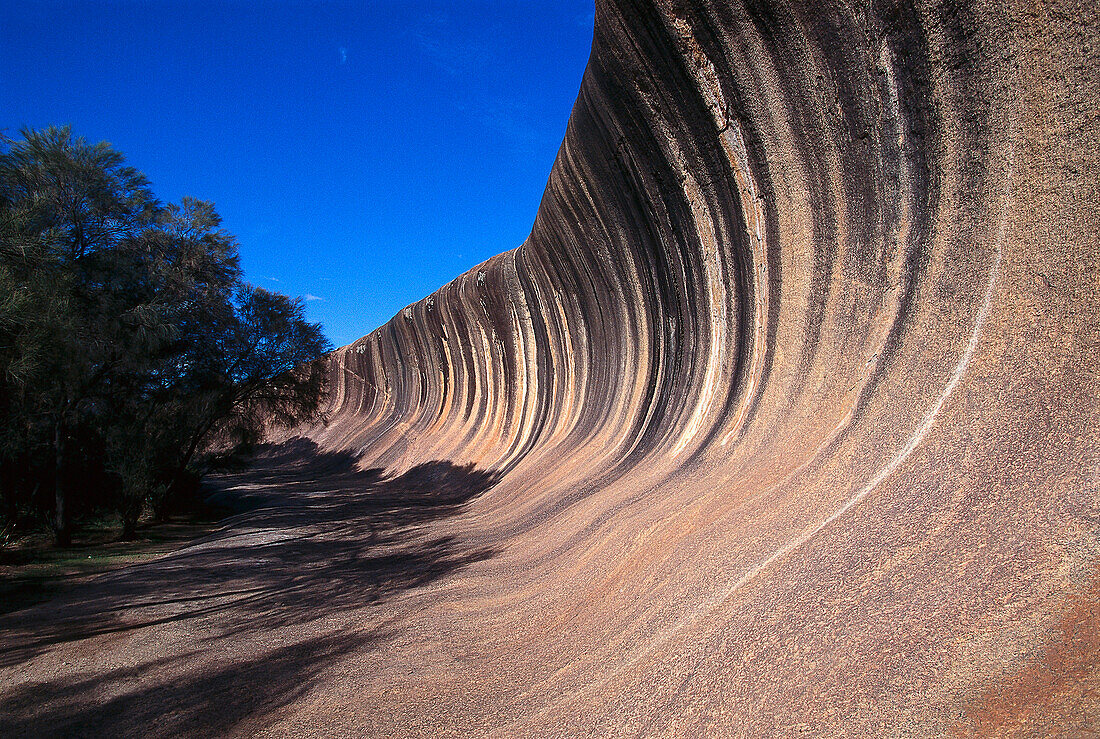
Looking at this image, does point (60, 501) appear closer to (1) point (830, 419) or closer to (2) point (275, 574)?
(2) point (275, 574)

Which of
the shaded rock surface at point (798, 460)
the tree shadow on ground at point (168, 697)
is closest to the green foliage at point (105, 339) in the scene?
the shaded rock surface at point (798, 460)

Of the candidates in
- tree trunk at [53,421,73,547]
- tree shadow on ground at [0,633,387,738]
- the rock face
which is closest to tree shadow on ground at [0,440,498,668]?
tree shadow on ground at [0,633,387,738]

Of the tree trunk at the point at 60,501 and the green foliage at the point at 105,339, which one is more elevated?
the green foliage at the point at 105,339

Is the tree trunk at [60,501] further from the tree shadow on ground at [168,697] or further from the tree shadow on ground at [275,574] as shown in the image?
the tree shadow on ground at [168,697]

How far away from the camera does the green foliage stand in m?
6.88

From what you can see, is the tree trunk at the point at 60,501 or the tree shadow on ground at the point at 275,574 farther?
the tree trunk at the point at 60,501

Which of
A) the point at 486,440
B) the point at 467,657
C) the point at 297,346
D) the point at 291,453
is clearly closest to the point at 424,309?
the point at 297,346

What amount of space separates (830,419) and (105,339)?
9.44m

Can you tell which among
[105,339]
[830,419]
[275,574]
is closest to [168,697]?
[275,574]

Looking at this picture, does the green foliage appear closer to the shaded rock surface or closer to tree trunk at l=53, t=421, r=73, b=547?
tree trunk at l=53, t=421, r=73, b=547

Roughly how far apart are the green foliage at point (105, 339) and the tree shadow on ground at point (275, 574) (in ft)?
6.76

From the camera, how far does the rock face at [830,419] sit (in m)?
2.35

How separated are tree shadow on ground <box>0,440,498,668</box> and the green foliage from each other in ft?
6.76

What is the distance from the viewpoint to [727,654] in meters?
2.80
